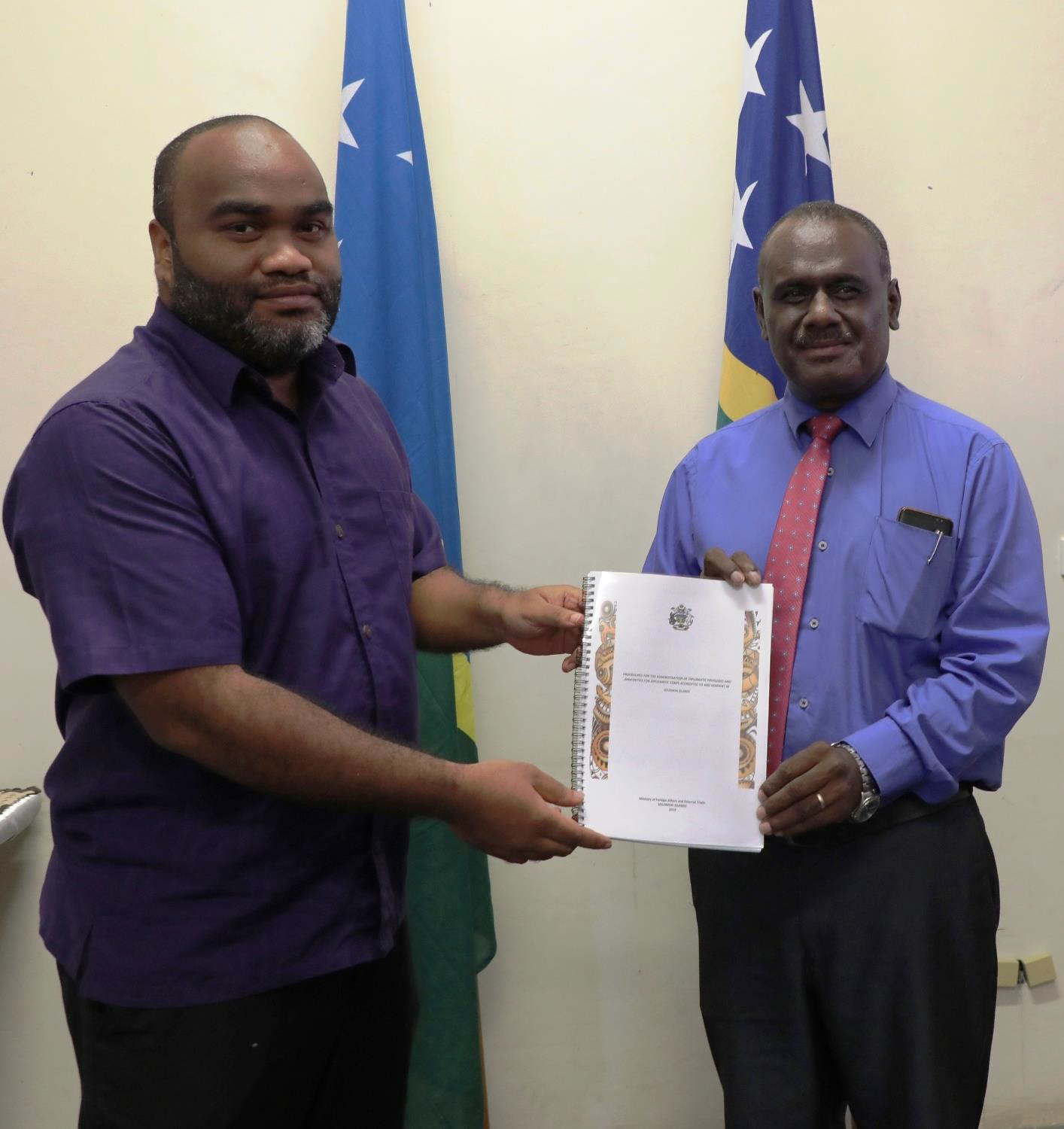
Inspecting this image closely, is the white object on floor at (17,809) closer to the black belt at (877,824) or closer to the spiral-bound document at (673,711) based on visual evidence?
the spiral-bound document at (673,711)

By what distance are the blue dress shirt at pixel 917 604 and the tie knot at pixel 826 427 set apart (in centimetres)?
2

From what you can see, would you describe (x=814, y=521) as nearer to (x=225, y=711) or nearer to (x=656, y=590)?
(x=656, y=590)

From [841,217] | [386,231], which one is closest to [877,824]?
[841,217]

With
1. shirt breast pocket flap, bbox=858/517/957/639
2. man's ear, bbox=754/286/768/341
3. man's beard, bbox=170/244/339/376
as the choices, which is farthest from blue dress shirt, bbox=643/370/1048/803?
man's beard, bbox=170/244/339/376

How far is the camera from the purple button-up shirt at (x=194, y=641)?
134cm

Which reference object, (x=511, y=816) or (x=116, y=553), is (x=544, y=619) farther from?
(x=116, y=553)

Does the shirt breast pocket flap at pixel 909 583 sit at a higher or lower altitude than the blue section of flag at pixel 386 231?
lower

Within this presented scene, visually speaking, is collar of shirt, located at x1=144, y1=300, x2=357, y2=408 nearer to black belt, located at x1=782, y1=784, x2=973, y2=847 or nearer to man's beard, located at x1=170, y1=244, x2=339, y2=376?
man's beard, located at x1=170, y1=244, x2=339, y2=376

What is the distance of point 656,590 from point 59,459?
0.88m

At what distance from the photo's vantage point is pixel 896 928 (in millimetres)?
1763

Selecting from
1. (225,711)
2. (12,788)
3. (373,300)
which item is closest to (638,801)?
(225,711)

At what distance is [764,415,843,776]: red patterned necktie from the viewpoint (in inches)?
71.6

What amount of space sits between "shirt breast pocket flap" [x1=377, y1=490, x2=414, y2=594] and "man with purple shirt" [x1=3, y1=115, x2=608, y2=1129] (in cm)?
3

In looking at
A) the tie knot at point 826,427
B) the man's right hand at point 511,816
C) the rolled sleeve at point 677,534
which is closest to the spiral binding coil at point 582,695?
the man's right hand at point 511,816
